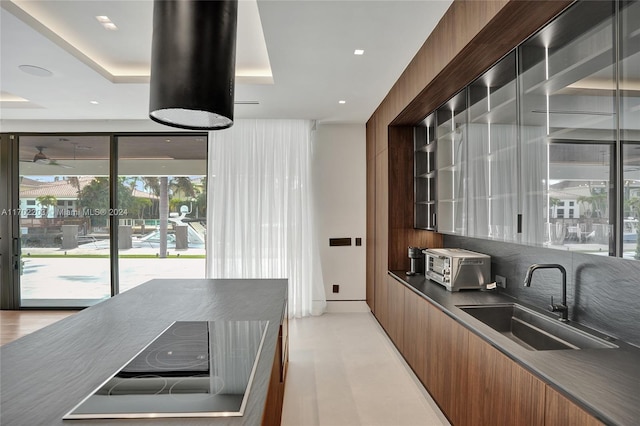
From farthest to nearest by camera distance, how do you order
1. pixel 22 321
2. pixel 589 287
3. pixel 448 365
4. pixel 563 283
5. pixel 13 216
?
1. pixel 13 216
2. pixel 22 321
3. pixel 448 365
4. pixel 563 283
5. pixel 589 287

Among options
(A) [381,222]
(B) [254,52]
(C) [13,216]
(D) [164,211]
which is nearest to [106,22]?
(B) [254,52]

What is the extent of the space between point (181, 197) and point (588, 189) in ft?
15.6

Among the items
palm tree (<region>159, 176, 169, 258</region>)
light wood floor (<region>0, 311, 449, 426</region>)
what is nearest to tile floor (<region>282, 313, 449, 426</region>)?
light wood floor (<region>0, 311, 449, 426</region>)

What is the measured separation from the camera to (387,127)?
3844 millimetres

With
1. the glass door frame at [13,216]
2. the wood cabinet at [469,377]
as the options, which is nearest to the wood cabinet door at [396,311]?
the wood cabinet at [469,377]

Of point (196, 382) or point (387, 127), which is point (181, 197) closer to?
point (387, 127)

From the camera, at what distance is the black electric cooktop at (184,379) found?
104cm

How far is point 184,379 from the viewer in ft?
4.07

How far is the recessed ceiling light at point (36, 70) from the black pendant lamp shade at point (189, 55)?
244cm

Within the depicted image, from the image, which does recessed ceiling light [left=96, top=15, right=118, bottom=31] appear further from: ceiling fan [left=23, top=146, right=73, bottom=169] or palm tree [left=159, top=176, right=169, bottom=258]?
ceiling fan [left=23, top=146, right=73, bottom=169]

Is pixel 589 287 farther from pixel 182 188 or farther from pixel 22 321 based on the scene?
pixel 22 321

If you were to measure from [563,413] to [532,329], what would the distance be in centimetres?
96

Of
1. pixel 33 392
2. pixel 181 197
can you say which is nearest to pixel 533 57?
pixel 33 392

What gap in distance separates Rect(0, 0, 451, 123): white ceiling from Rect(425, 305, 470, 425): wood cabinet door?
1.97 m
